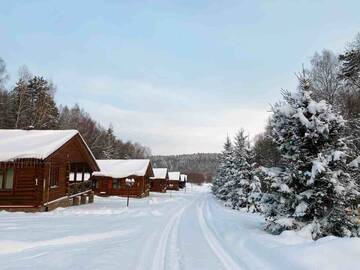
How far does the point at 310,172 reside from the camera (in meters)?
13.3

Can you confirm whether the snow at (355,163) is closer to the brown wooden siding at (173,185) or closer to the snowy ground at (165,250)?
the snowy ground at (165,250)

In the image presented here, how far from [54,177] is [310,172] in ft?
62.6

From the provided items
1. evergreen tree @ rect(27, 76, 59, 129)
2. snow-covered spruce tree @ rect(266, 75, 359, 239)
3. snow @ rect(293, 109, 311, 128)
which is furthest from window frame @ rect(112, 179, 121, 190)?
snow @ rect(293, 109, 311, 128)

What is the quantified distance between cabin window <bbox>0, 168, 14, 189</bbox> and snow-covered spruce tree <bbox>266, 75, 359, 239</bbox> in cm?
1614

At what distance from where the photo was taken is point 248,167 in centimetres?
3559

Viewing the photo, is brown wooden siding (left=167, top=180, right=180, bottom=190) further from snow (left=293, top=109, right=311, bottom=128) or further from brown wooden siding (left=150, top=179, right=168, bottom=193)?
snow (left=293, top=109, right=311, bottom=128)

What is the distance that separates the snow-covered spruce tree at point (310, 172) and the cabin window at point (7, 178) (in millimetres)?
16141

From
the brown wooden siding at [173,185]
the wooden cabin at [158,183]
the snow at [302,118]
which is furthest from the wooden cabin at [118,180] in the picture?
the brown wooden siding at [173,185]

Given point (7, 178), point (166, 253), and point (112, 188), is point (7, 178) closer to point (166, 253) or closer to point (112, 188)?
point (166, 253)

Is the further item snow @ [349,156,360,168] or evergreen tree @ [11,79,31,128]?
evergreen tree @ [11,79,31,128]

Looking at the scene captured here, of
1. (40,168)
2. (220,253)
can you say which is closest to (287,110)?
(220,253)

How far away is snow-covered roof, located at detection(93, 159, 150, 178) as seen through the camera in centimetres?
4966

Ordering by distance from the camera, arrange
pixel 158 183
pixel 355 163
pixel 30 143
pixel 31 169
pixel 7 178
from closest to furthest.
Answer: pixel 355 163, pixel 31 169, pixel 7 178, pixel 30 143, pixel 158 183

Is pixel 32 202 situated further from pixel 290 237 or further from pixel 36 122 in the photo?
pixel 36 122
